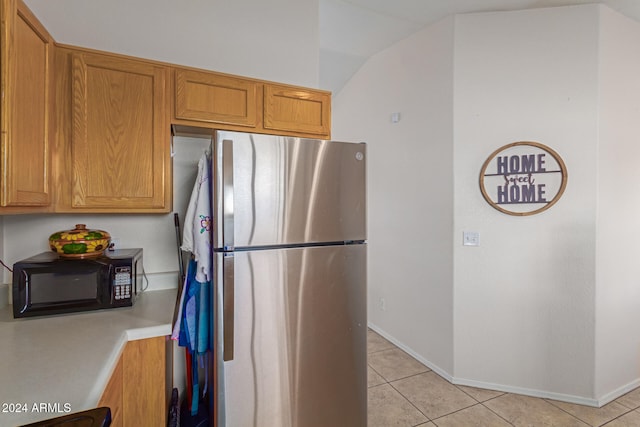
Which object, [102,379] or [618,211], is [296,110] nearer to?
[102,379]

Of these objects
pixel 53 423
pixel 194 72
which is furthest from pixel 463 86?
pixel 53 423

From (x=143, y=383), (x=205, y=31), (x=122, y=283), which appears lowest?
(x=143, y=383)

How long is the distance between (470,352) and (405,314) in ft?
2.29

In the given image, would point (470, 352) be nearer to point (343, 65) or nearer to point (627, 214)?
point (627, 214)

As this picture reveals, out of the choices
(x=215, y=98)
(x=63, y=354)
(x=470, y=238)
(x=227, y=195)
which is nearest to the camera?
(x=63, y=354)

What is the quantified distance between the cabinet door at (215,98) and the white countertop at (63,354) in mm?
1041

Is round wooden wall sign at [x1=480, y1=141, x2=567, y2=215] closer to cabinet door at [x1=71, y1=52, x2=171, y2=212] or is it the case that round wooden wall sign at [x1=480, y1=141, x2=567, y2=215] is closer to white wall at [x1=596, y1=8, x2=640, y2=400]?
white wall at [x1=596, y1=8, x2=640, y2=400]

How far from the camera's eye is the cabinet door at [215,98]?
5.44ft

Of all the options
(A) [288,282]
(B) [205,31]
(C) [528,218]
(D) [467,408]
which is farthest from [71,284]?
(C) [528,218]

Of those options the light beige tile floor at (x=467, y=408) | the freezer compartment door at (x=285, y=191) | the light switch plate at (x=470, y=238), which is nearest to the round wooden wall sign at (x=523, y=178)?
the light switch plate at (x=470, y=238)

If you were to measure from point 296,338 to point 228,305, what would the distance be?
0.39 metres

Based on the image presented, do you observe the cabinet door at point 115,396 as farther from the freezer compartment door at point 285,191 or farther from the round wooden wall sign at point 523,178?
the round wooden wall sign at point 523,178

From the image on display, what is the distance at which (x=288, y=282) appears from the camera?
1.50m

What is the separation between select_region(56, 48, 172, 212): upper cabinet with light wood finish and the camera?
1.47 m
